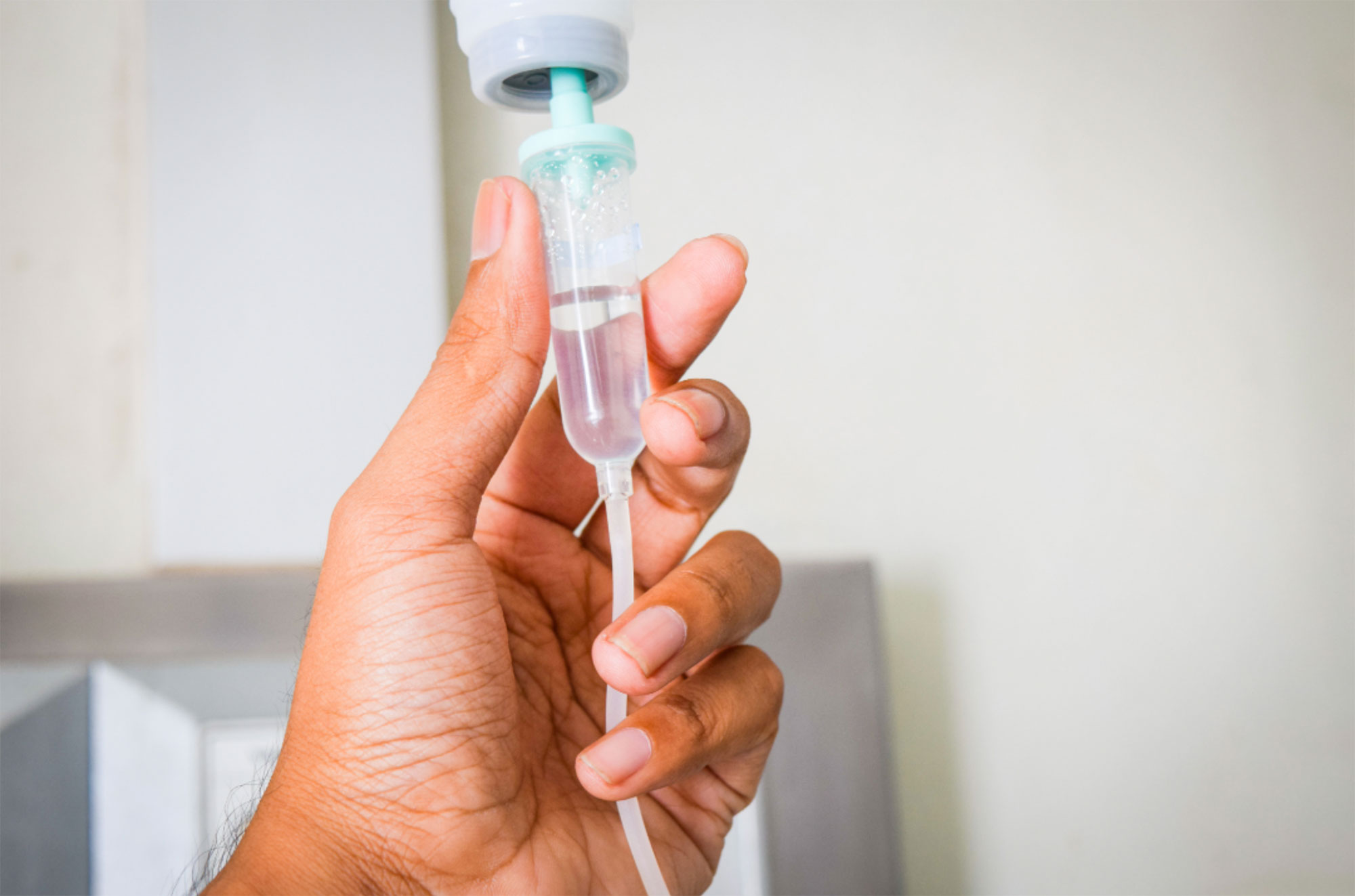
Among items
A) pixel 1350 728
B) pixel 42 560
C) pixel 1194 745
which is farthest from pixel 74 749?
pixel 1350 728

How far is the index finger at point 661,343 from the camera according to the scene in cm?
57

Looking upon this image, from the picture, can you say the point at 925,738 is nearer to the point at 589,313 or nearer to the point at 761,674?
the point at 761,674

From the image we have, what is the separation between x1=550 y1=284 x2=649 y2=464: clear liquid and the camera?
48cm

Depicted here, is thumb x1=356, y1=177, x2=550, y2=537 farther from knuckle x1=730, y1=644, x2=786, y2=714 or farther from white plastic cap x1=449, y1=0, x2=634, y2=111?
knuckle x1=730, y1=644, x2=786, y2=714

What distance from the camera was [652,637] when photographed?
514 millimetres

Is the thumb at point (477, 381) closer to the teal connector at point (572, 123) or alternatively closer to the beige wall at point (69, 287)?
the teal connector at point (572, 123)

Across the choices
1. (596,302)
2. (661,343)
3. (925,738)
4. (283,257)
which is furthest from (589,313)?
(925,738)

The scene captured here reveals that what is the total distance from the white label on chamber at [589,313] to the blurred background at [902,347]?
514 millimetres

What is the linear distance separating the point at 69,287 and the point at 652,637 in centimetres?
93

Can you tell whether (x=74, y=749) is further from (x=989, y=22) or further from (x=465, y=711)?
(x=989, y=22)

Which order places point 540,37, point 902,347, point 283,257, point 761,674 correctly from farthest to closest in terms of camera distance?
point 902,347
point 283,257
point 761,674
point 540,37

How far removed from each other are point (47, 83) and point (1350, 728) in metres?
1.83

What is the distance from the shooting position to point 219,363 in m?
0.96

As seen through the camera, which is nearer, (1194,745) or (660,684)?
(660,684)
